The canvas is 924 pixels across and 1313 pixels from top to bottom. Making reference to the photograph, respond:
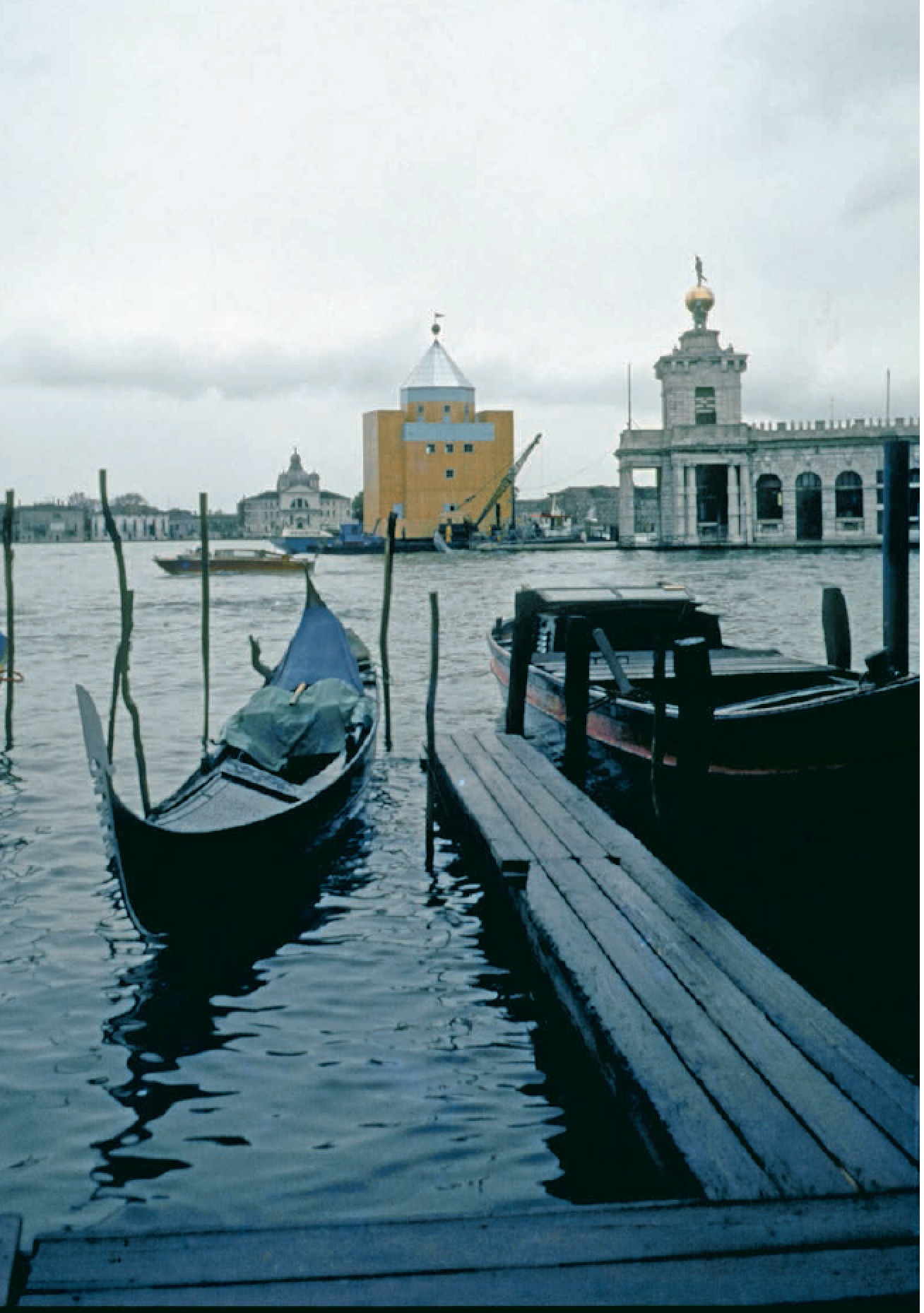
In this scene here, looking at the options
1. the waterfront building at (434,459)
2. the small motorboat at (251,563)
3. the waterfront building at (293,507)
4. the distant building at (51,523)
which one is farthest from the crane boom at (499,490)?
the distant building at (51,523)

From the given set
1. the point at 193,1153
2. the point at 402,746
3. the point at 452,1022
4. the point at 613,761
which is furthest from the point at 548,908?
the point at 402,746

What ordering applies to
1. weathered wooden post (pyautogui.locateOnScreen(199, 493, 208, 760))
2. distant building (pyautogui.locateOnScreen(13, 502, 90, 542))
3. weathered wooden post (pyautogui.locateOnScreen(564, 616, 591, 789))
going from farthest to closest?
distant building (pyautogui.locateOnScreen(13, 502, 90, 542)) < weathered wooden post (pyautogui.locateOnScreen(199, 493, 208, 760)) < weathered wooden post (pyautogui.locateOnScreen(564, 616, 591, 789))

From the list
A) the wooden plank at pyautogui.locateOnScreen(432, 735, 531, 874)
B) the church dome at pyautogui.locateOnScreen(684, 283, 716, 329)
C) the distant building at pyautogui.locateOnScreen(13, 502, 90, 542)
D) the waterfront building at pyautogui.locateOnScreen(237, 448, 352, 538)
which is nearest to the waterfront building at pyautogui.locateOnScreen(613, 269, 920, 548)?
the church dome at pyautogui.locateOnScreen(684, 283, 716, 329)

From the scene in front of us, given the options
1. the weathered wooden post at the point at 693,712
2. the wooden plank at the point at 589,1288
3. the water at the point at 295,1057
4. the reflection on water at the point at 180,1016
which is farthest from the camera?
the weathered wooden post at the point at 693,712

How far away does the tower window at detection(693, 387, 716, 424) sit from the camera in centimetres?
7394

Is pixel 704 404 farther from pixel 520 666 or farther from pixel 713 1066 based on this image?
pixel 713 1066

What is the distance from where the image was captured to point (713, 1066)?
390 cm

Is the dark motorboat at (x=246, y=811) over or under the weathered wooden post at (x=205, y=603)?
under

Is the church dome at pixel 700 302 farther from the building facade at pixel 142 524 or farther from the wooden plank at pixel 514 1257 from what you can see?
the building facade at pixel 142 524

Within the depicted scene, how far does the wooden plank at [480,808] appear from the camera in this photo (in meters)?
6.51

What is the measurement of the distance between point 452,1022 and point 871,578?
43.6 metres

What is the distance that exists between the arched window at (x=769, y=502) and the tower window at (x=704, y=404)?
16.5ft

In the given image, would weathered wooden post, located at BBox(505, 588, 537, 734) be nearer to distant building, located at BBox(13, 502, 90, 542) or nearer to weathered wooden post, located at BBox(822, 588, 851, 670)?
weathered wooden post, located at BBox(822, 588, 851, 670)

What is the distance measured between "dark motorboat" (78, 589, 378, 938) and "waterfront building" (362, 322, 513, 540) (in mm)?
60479
